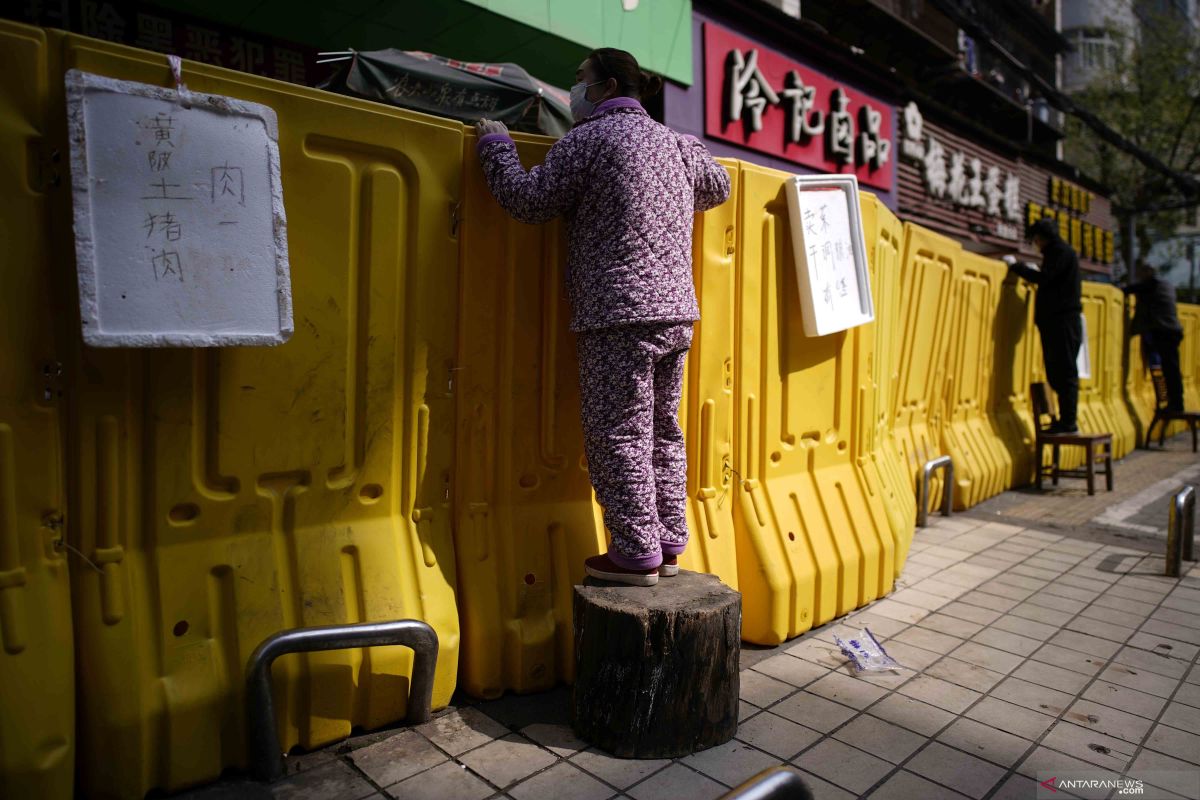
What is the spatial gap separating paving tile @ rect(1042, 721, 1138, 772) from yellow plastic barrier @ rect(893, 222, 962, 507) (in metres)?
3.14

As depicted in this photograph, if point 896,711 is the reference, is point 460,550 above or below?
above

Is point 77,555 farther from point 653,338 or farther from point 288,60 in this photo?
point 288,60

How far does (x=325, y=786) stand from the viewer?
2.46 m

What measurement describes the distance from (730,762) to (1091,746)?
4.28 ft

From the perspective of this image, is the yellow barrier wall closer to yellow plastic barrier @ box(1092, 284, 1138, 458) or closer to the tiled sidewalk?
yellow plastic barrier @ box(1092, 284, 1138, 458)

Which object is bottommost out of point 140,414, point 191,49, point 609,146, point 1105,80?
point 140,414

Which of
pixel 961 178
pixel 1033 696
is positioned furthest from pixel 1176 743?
pixel 961 178

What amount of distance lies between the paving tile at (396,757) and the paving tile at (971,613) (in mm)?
2827

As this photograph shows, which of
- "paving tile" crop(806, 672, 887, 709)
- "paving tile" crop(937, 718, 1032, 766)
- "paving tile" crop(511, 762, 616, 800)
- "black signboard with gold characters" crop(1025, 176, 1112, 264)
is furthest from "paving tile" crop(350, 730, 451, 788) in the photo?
"black signboard with gold characters" crop(1025, 176, 1112, 264)

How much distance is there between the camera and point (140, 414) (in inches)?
96.0

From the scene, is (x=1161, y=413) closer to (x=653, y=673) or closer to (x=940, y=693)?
(x=940, y=693)

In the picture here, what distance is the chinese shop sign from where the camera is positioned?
13984 mm

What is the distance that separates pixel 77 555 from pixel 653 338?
1.92m

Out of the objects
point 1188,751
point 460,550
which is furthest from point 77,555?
point 1188,751
